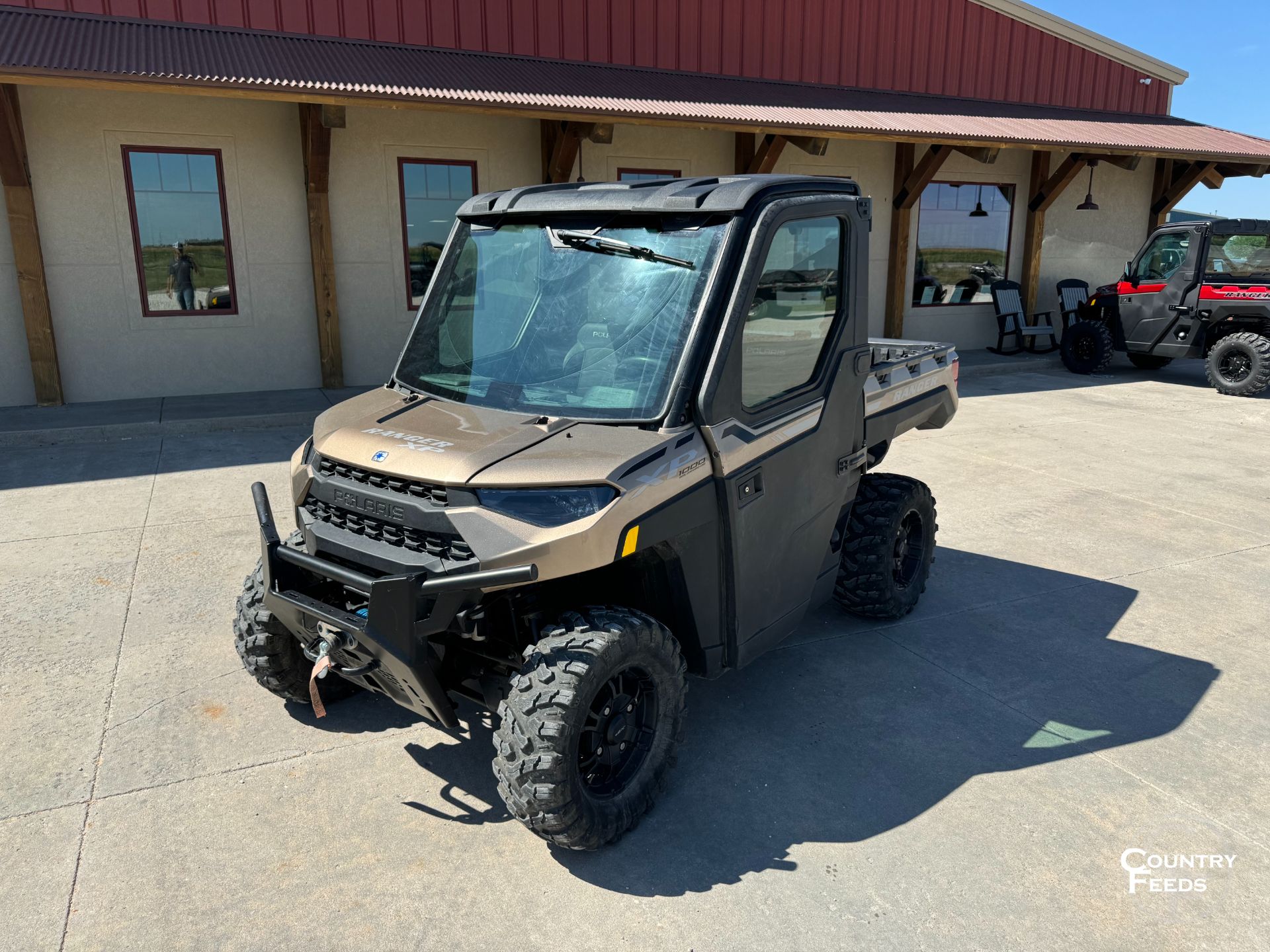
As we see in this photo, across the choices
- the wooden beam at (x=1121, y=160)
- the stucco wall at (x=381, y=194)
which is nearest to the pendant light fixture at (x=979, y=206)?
the wooden beam at (x=1121, y=160)

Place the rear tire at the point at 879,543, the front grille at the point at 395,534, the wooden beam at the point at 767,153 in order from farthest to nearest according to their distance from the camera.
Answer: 1. the wooden beam at the point at 767,153
2. the rear tire at the point at 879,543
3. the front grille at the point at 395,534

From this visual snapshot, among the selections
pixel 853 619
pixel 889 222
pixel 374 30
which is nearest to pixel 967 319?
pixel 889 222

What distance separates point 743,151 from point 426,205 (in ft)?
15.4

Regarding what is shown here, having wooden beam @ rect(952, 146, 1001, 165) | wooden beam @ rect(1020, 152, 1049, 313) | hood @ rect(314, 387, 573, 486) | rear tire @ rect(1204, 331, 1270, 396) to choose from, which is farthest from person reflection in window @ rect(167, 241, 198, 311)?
wooden beam @ rect(1020, 152, 1049, 313)

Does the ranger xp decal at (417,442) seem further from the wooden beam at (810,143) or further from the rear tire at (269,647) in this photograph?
the wooden beam at (810,143)

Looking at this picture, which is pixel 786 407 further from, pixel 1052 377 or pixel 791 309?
pixel 1052 377

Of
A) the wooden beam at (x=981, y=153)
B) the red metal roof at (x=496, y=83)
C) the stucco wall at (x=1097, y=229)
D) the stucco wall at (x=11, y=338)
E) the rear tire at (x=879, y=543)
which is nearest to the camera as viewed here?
the rear tire at (x=879, y=543)

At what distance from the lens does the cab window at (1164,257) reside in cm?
1192

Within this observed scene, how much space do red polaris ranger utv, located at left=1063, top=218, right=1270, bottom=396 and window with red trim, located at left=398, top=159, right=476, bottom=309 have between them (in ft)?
30.6

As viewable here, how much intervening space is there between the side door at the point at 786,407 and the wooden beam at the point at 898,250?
10.9 metres

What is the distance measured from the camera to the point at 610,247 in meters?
3.22

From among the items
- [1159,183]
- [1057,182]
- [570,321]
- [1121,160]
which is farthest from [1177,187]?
[570,321]

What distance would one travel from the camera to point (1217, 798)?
3268 millimetres

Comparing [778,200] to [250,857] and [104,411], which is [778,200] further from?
[104,411]
